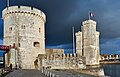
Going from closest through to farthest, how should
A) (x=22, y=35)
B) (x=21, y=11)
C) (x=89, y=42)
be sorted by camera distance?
(x=22, y=35)
(x=21, y=11)
(x=89, y=42)

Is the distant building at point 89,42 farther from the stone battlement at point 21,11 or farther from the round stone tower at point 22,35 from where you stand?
the stone battlement at point 21,11

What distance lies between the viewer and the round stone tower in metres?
32.8

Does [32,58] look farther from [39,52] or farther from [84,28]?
[84,28]

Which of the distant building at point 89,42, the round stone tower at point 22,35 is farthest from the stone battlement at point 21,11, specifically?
the distant building at point 89,42

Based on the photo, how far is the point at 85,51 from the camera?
188 feet

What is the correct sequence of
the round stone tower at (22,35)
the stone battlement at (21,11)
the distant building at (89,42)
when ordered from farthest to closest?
the distant building at (89,42) < the stone battlement at (21,11) < the round stone tower at (22,35)

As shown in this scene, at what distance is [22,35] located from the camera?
33.2 m

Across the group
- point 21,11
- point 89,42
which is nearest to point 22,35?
point 21,11

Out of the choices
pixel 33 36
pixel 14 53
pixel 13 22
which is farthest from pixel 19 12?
pixel 14 53

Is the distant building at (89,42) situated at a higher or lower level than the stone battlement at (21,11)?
lower

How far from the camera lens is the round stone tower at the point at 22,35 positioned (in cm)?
3275

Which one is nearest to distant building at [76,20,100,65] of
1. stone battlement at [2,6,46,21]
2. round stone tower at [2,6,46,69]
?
round stone tower at [2,6,46,69]

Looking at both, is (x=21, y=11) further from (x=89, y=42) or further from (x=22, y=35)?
(x=89, y=42)

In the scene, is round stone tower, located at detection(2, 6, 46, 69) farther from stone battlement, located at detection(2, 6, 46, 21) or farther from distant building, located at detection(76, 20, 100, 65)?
distant building, located at detection(76, 20, 100, 65)
